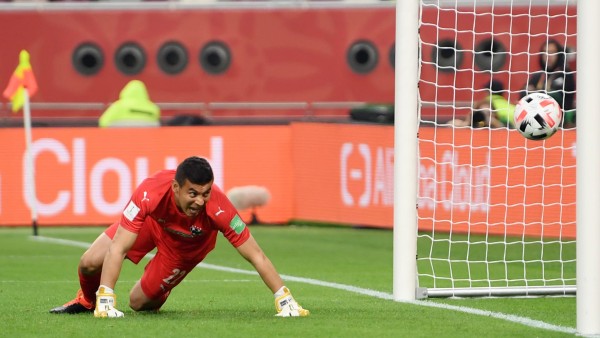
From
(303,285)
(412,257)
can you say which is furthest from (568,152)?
(412,257)

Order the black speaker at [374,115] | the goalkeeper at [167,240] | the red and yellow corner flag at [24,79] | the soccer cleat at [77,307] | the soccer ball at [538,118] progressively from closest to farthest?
the goalkeeper at [167,240] < the soccer cleat at [77,307] < the soccer ball at [538,118] < the red and yellow corner flag at [24,79] < the black speaker at [374,115]

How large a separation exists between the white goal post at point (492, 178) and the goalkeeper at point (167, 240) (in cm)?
162

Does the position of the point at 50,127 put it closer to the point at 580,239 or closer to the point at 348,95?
the point at 348,95

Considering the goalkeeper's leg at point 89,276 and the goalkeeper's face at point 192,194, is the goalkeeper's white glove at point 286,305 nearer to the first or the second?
the goalkeeper's face at point 192,194

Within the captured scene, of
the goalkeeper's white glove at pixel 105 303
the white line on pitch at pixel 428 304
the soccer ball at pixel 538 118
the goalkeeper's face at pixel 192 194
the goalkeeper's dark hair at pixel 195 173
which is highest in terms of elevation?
the soccer ball at pixel 538 118

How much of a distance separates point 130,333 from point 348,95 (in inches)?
691

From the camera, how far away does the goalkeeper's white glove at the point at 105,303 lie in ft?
27.7

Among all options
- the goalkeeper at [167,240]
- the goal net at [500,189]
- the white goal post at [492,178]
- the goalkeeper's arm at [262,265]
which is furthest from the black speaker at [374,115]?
the goalkeeper's arm at [262,265]

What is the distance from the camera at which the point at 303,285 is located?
11.5 meters

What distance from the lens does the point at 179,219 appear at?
28.3 feet

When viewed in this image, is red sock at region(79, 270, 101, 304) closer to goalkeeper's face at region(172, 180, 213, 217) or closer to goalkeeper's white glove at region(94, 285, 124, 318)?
goalkeeper's white glove at region(94, 285, 124, 318)

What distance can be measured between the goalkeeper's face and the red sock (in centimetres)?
94

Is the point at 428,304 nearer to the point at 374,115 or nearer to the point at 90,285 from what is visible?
the point at 90,285

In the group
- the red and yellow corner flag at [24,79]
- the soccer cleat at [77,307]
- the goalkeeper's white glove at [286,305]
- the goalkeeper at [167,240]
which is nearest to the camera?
the goalkeeper at [167,240]
